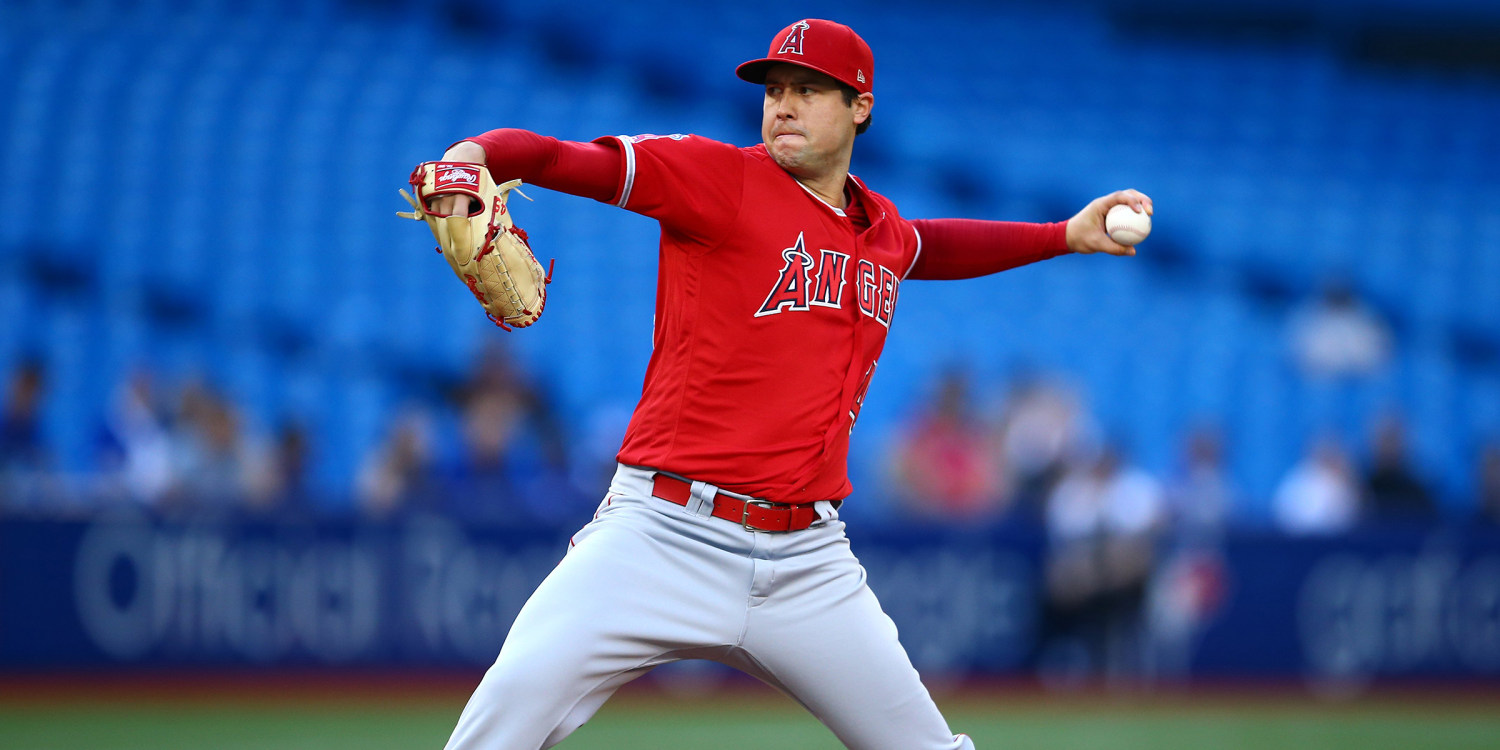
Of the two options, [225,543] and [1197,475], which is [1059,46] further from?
[225,543]

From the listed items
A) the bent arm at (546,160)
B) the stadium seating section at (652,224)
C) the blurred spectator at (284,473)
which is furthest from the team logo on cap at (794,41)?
the stadium seating section at (652,224)

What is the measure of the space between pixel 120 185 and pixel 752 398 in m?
9.64

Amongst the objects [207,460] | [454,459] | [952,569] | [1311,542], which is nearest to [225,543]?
[207,460]

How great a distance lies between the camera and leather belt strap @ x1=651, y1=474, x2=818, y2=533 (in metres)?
3.71

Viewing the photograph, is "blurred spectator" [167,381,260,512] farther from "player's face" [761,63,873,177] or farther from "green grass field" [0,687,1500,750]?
"player's face" [761,63,873,177]

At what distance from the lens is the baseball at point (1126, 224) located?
419 cm

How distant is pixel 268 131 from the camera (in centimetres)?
1238

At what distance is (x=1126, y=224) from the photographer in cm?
420

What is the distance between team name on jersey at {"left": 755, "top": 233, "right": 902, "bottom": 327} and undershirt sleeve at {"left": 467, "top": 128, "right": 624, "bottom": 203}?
1.60 ft

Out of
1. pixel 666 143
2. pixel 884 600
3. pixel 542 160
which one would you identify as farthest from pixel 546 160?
pixel 884 600

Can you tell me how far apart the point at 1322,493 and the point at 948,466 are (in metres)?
2.82

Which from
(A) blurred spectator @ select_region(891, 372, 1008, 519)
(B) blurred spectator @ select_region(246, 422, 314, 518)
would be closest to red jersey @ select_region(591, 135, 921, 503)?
(B) blurred spectator @ select_region(246, 422, 314, 518)

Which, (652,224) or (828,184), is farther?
(652,224)

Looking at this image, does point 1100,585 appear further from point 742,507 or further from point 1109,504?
point 742,507
